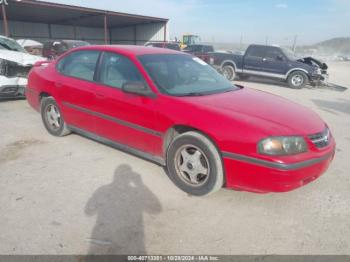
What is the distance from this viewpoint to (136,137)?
360 centimetres

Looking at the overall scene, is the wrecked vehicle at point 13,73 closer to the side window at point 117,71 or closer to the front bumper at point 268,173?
the side window at point 117,71

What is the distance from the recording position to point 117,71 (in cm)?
383

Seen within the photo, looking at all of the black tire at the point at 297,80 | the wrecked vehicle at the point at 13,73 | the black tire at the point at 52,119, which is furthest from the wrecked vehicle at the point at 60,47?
the black tire at the point at 52,119

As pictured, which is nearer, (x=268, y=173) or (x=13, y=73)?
(x=268, y=173)

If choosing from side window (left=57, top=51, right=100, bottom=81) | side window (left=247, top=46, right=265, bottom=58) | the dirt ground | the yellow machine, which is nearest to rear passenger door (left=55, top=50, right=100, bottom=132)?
Answer: side window (left=57, top=51, right=100, bottom=81)

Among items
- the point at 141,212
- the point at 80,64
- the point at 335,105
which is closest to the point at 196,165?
the point at 141,212

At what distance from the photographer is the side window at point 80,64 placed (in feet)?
13.5

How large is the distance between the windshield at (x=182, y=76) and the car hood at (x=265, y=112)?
8.9 inches

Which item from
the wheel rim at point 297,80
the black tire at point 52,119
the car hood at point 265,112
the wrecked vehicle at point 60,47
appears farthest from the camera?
the wrecked vehicle at point 60,47

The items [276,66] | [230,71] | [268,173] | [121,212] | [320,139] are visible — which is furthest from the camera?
[230,71]

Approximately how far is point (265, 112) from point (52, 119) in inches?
138

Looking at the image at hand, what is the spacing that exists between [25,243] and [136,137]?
1633 millimetres

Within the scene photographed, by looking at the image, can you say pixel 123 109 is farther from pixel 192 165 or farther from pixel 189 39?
pixel 189 39

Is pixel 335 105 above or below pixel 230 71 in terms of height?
below
